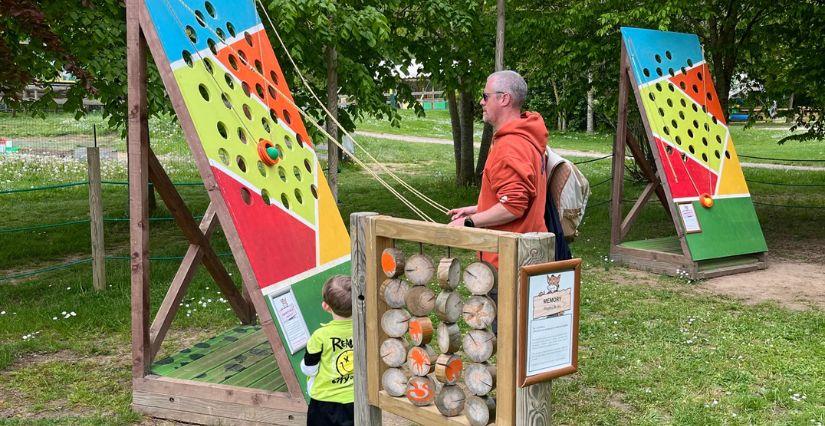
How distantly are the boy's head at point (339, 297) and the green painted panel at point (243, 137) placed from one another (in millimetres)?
1099

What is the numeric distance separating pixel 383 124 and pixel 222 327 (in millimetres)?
32271

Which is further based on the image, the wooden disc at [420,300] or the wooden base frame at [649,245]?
the wooden base frame at [649,245]

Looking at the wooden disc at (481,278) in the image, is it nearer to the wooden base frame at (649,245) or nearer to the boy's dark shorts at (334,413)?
the boy's dark shorts at (334,413)

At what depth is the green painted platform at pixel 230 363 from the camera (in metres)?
4.65

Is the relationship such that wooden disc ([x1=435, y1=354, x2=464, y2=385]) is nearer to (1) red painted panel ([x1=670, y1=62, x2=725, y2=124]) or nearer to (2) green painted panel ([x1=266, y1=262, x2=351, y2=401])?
(2) green painted panel ([x1=266, y1=262, x2=351, y2=401])

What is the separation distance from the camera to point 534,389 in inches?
112

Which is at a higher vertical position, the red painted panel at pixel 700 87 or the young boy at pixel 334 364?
the red painted panel at pixel 700 87

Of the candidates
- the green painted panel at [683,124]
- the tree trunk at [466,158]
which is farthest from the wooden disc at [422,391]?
the tree trunk at [466,158]

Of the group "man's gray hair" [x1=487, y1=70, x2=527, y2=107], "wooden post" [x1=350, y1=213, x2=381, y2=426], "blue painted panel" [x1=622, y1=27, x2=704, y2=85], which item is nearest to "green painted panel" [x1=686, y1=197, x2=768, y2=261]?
"blue painted panel" [x1=622, y1=27, x2=704, y2=85]

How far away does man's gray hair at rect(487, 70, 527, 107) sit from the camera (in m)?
3.79

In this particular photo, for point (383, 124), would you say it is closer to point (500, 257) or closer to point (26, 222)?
point (26, 222)

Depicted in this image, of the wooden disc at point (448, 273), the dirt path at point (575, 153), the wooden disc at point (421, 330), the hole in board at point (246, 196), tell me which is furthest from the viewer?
the dirt path at point (575, 153)

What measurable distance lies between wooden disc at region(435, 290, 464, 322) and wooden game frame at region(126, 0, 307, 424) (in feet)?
4.51

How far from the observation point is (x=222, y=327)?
6469 millimetres
